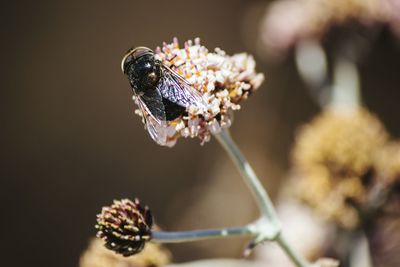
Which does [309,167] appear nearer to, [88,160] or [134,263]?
[134,263]

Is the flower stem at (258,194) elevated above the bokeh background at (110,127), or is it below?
below

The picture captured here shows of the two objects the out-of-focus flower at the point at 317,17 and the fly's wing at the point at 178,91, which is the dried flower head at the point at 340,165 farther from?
the fly's wing at the point at 178,91

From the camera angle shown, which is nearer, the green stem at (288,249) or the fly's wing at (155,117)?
the fly's wing at (155,117)

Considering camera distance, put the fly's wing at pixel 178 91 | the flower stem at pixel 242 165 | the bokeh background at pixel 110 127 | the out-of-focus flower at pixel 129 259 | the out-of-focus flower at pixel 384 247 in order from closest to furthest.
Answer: the fly's wing at pixel 178 91, the flower stem at pixel 242 165, the out-of-focus flower at pixel 129 259, the out-of-focus flower at pixel 384 247, the bokeh background at pixel 110 127

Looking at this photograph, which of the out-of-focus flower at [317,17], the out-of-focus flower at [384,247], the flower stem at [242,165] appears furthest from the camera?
the out-of-focus flower at [384,247]

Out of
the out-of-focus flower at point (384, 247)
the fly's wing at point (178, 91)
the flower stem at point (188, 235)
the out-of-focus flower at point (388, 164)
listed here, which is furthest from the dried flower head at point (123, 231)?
the out-of-focus flower at point (384, 247)

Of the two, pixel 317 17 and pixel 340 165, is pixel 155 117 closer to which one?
pixel 340 165

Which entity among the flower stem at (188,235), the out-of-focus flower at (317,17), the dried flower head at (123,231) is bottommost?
the flower stem at (188,235)
